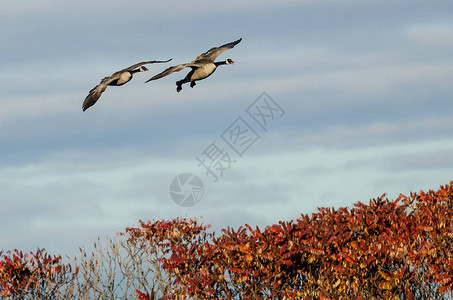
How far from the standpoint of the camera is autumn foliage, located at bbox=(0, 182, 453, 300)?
11344mm

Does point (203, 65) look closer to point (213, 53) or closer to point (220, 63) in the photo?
point (220, 63)

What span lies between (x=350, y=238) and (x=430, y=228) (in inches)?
59.2

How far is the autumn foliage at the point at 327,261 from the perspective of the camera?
11.3 meters

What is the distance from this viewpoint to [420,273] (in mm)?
11719

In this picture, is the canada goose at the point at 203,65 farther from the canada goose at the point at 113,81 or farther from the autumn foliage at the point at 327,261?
the autumn foliage at the point at 327,261

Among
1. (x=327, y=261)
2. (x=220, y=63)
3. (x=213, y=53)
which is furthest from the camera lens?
(x=213, y=53)

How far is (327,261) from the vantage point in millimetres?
11930

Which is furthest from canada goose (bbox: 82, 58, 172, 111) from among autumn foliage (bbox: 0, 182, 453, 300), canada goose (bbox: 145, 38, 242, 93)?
autumn foliage (bbox: 0, 182, 453, 300)

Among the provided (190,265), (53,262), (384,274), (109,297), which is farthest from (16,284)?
(384,274)

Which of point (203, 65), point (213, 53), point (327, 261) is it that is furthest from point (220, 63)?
point (327, 261)

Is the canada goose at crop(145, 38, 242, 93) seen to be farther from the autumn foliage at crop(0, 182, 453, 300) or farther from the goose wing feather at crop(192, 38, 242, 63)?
the autumn foliage at crop(0, 182, 453, 300)

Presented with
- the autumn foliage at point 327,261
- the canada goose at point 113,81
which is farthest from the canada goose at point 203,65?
the autumn foliage at point 327,261

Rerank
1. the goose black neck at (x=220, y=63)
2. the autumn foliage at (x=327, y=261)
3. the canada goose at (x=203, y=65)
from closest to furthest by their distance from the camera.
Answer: the autumn foliage at (x=327, y=261), the canada goose at (x=203, y=65), the goose black neck at (x=220, y=63)

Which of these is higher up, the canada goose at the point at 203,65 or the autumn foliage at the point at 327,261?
the canada goose at the point at 203,65
